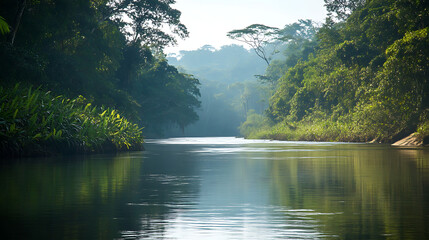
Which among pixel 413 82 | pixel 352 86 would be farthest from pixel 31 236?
pixel 352 86

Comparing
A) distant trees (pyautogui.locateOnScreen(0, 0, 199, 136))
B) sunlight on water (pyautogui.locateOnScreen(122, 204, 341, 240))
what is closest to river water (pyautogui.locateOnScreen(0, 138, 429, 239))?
sunlight on water (pyautogui.locateOnScreen(122, 204, 341, 240))

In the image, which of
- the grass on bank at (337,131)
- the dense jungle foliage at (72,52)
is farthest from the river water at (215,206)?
the grass on bank at (337,131)

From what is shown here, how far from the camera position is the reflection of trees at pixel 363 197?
19.0ft

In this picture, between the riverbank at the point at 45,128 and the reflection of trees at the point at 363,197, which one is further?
the riverbank at the point at 45,128

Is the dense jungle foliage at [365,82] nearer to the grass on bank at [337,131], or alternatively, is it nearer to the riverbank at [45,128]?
the grass on bank at [337,131]

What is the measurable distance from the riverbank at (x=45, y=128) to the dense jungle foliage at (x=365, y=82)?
659 inches

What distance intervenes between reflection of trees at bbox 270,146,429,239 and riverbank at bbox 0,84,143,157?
915 centimetres

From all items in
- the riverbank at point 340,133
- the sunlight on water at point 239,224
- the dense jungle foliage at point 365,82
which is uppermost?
the dense jungle foliage at point 365,82

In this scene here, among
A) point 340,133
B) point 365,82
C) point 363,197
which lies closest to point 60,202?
point 363,197

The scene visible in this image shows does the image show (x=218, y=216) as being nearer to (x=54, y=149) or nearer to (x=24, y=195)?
(x=24, y=195)

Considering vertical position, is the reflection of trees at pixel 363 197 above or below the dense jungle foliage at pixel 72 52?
below

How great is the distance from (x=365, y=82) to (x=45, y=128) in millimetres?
29328

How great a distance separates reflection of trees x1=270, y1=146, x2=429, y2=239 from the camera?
580 cm

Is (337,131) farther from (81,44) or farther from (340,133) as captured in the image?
(81,44)
